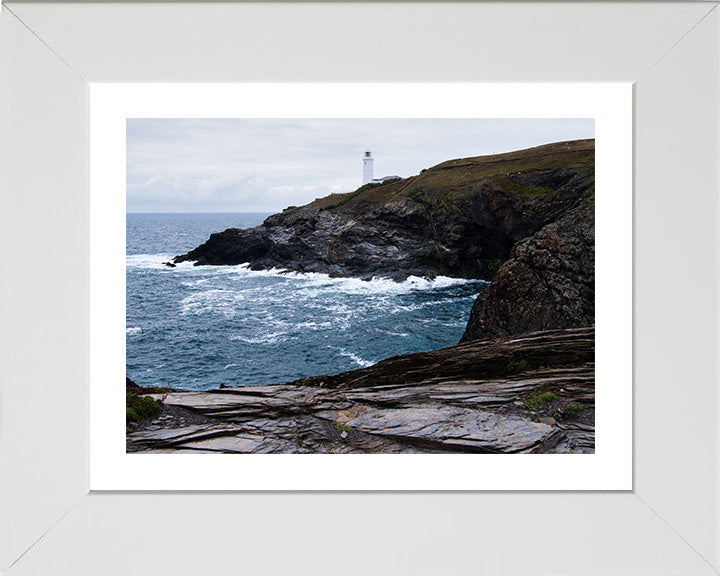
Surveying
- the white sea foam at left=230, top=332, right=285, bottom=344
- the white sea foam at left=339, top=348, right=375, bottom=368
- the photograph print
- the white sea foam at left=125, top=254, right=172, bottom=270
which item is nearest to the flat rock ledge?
the photograph print

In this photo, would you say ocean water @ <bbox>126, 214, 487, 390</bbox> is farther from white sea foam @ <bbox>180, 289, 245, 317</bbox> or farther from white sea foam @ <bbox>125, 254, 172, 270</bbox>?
white sea foam @ <bbox>125, 254, 172, 270</bbox>
